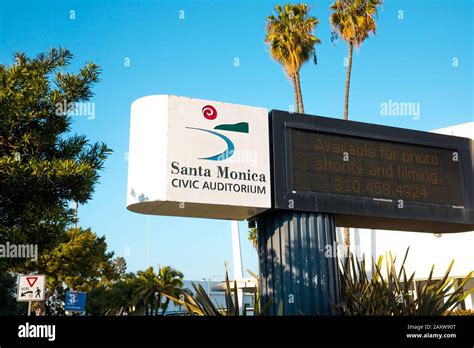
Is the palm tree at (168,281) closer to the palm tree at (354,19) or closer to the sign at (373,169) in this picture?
the palm tree at (354,19)

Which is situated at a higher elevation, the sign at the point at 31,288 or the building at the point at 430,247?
the building at the point at 430,247

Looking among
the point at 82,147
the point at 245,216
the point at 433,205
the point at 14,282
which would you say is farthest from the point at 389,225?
the point at 14,282

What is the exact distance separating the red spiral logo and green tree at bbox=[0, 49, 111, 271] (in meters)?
2.28

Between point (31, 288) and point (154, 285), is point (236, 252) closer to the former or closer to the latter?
point (154, 285)

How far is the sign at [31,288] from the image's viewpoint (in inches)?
509

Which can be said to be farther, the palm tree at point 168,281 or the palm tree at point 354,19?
the palm tree at point 168,281

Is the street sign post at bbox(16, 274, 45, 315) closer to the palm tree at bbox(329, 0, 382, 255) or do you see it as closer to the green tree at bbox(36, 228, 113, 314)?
the palm tree at bbox(329, 0, 382, 255)

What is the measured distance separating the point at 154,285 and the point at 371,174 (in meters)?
39.3

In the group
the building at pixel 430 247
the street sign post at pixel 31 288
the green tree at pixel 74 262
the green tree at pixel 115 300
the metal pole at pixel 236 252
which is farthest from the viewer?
the metal pole at pixel 236 252

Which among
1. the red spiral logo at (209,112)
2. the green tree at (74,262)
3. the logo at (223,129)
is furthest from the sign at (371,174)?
the green tree at (74,262)

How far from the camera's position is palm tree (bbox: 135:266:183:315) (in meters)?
48.2

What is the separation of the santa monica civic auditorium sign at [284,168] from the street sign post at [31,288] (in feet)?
12.4

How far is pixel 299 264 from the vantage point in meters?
11.4

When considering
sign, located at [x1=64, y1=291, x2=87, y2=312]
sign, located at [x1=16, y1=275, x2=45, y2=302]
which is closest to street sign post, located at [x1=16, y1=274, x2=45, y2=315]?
sign, located at [x1=16, y1=275, x2=45, y2=302]
